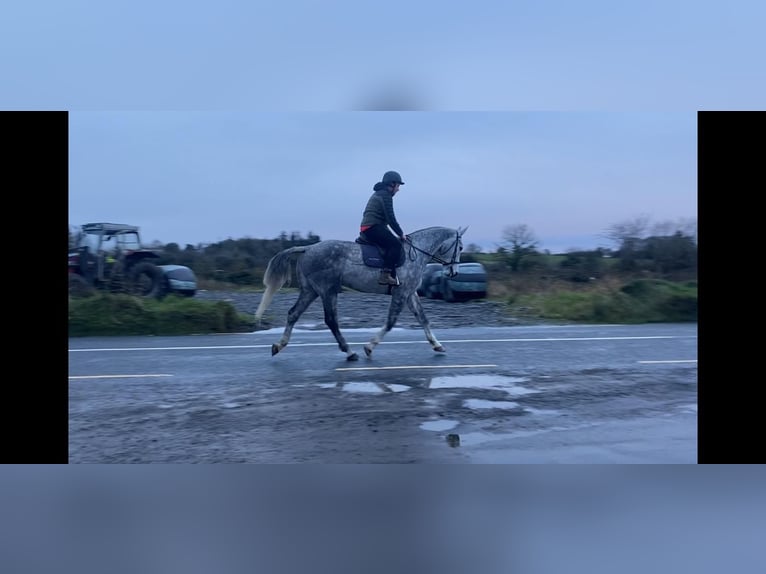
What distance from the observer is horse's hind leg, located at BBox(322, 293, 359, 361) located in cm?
754

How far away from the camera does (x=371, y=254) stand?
738 cm

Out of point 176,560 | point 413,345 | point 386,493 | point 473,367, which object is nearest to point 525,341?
point 473,367

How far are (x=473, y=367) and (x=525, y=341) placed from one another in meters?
0.86

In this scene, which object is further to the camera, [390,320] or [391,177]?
[390,320]

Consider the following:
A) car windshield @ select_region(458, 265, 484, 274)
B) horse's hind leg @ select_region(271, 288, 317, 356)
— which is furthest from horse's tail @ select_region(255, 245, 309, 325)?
car windshield @ select_region(458, 265, 484, 274)

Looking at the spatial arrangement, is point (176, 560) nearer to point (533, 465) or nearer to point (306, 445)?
point (306, 445)

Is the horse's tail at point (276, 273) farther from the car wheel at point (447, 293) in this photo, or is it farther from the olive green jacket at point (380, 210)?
the car wheel at point (447, 293)

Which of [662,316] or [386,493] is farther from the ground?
[662,316]

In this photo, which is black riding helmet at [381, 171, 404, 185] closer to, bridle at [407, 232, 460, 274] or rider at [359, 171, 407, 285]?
rider at [359, 171, 407, 285]

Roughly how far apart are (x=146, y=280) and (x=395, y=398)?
3303 mm

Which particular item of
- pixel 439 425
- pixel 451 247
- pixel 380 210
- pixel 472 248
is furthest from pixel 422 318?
pixel 439 425

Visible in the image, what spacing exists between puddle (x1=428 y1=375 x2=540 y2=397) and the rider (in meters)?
1.26

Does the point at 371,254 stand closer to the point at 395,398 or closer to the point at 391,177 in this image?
the point at 391,177
